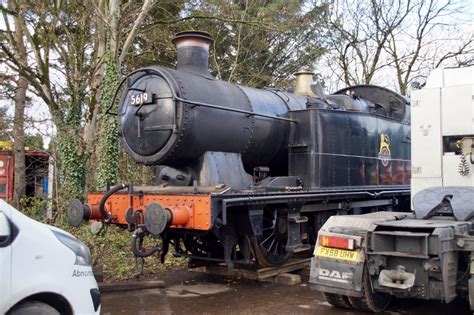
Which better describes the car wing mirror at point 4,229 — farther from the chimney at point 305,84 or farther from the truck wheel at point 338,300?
the chimney at point 305,84

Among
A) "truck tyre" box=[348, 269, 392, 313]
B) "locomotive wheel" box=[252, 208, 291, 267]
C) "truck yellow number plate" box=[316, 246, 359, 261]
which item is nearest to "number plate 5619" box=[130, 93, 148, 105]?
"locomotive wheel" box=[252, 208, 291, 267]

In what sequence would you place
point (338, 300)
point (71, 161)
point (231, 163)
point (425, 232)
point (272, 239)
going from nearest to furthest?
point (425, 232) → point (338, 300) → point (231, 163) → point (272, 239) → point (71, 161)

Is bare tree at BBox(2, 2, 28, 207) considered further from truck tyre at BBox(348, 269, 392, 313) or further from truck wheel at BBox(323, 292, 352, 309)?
truck tyre at BBox(348, 269, 392, 313)

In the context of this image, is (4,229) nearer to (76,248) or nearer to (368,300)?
(76,248)

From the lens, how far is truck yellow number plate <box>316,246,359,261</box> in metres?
5.09

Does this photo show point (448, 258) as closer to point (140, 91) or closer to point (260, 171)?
point (260, 171)

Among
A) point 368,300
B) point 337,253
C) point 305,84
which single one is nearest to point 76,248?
point 337,253

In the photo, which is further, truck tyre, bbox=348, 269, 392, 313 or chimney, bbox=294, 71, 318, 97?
chimney, bbox=294, 71, 318, 97

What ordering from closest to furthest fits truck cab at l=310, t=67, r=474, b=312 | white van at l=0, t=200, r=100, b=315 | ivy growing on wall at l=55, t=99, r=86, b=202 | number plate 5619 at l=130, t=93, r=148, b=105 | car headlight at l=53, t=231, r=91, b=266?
1. white van at l=0, t=200, r=100, b=315
2. car headlight at l=53, t=231, r=91, b=266
3. truck cab at l=310, t=67, r=474, b=312
4. number plate 5619 at l=130, t=93, r=148, b=105
5. ivy growing on wall at l=55, t=99, r=86, b=202

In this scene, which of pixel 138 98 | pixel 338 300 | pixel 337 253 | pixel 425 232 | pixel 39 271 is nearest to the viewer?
pixel 39 271

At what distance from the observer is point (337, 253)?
5.23m

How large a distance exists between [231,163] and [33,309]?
3816 millimetres

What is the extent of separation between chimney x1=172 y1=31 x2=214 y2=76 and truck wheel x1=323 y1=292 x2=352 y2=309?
3.57 metres

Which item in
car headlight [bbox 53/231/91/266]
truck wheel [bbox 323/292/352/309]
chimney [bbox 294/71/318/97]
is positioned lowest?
truck wheel [bbox 323/292/352/309]
